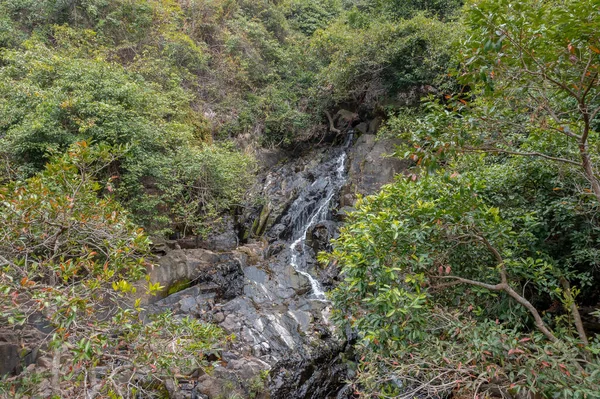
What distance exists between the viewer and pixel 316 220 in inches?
491

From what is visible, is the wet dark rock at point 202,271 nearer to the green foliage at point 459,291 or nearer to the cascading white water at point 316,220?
the cascading white water at point 316,220

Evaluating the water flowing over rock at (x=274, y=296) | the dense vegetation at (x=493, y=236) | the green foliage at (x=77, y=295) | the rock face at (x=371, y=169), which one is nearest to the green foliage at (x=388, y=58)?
the rock face at (x=371, y=169)

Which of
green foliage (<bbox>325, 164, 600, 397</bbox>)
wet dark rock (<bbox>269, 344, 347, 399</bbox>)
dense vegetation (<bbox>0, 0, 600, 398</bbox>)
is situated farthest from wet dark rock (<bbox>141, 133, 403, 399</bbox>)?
green foliage (<bbox>325, 164, 600, 397</bbox>)

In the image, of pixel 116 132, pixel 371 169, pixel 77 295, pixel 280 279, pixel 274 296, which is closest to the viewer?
pixel 77 295

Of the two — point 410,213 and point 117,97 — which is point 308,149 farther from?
point 410,213

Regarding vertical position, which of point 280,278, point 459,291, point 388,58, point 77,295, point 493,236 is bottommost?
point 280,278

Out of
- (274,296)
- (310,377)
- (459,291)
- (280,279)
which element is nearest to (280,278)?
(280,279)

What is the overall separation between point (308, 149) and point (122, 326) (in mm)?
15080

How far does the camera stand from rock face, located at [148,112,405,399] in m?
6.61

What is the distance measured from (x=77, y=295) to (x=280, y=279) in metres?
7.37

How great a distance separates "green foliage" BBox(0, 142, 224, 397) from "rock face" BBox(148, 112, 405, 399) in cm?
66

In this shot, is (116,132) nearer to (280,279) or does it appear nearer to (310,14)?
(280,279)

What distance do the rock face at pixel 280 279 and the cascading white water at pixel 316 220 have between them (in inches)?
1.6

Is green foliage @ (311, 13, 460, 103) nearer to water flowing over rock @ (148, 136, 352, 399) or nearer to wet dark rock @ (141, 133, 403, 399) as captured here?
wet dark rock @ (141, 133, 403, 399)
